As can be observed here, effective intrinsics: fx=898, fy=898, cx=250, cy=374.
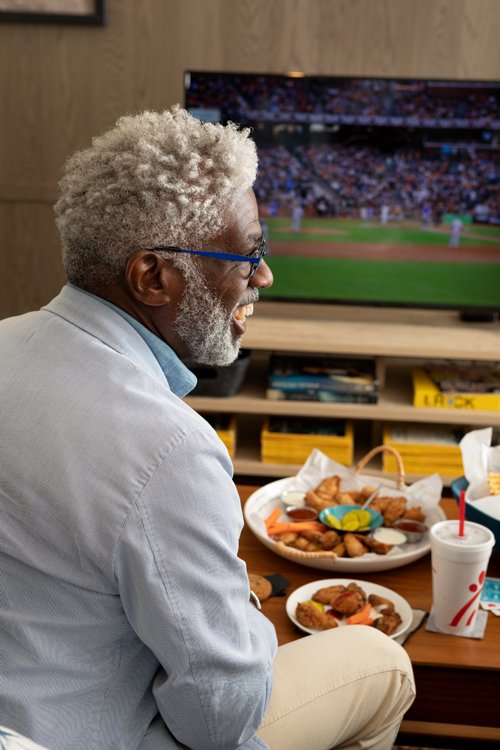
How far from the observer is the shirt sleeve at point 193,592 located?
0.98 meters

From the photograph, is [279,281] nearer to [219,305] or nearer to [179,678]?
[219,305]

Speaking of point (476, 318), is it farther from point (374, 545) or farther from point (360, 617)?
point (360, 617)

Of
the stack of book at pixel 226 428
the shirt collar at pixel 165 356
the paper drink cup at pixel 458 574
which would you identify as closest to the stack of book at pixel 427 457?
the stack of book at pixel 226 428

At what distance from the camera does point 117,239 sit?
117 cm

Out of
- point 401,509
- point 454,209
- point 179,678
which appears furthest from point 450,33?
point 179,678

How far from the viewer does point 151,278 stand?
3.96ft

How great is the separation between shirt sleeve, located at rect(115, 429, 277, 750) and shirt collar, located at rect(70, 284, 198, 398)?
0.73 feet

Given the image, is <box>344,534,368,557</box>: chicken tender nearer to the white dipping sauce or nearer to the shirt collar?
the white dipping sauce

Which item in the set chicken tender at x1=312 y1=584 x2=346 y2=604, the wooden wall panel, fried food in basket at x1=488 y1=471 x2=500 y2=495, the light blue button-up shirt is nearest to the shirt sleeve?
the light blue button-up shirt

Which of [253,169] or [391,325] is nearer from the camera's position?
[253,169]

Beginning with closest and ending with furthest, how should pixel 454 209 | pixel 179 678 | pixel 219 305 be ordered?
pixel 179 678, pixel 219 305, pixel 454 209

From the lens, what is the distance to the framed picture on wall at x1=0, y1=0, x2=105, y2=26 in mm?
3367

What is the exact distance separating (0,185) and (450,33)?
1.81 m

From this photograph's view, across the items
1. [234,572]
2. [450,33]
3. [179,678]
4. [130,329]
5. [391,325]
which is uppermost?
[450,33]
